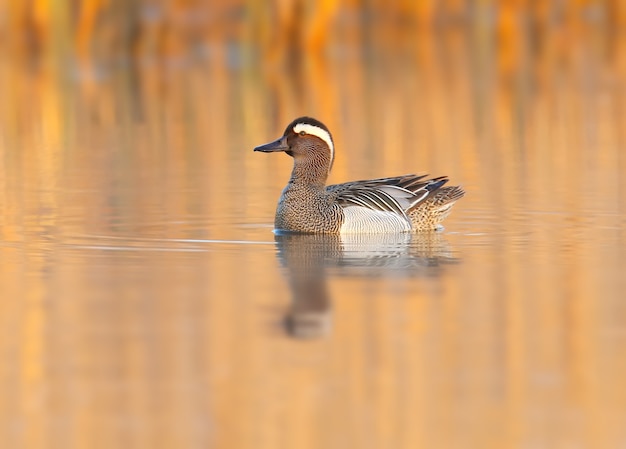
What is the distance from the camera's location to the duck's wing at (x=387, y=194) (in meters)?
11.6

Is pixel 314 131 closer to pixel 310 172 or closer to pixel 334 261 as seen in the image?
pixel 310 172

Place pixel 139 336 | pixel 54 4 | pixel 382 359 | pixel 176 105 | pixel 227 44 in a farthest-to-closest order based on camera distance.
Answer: pixel 227 44 → pixel 54 4 → pixel 176 105 → pixel 139 336 → pixel 382 359

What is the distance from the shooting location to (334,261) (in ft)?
32.9

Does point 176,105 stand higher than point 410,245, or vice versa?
point 176,105

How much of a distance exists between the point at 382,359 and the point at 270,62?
2367cm

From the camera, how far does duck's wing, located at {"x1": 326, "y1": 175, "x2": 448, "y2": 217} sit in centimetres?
1158

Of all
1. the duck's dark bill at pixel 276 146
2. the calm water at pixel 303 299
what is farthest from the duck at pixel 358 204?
the calm water at pixel 303 299

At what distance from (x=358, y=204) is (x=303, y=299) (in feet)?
10.6

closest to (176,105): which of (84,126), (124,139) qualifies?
(84,126)

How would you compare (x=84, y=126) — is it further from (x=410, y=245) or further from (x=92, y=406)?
(x=92, y=406)

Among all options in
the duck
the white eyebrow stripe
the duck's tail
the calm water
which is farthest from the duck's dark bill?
the duck's tail

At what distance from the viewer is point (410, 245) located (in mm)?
10961

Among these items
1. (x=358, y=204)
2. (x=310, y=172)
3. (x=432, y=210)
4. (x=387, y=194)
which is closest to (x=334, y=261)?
(x=358, y=204)

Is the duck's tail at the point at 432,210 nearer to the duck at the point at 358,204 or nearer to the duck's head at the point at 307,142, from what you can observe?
the duck at the point at 358,204
